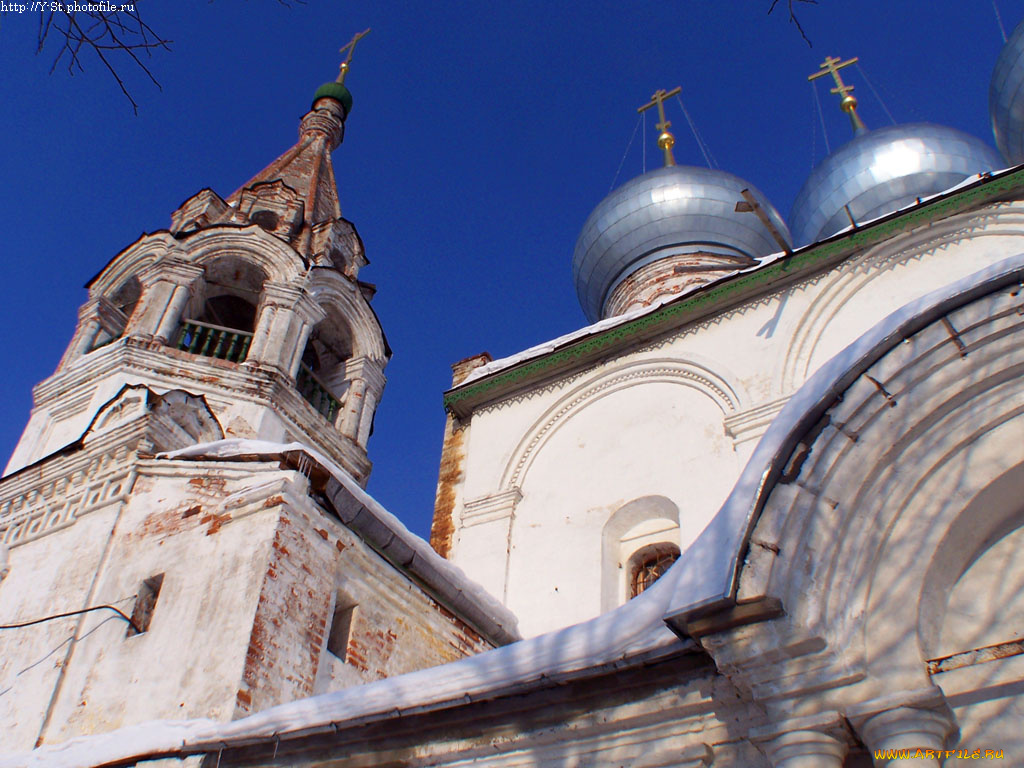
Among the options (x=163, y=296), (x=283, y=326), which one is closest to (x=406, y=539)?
(x=283, y=326)

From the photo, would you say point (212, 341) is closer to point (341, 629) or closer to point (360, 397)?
point (360, 397)

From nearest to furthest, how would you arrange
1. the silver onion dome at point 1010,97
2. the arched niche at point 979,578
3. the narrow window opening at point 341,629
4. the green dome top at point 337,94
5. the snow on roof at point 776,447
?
the snow on roof at point 776,447 < the arched niche at point 979,578 < the narrow window opening at point 341,629 < the silver onion dome at point 1010,97 < the green dome top at point 337,94

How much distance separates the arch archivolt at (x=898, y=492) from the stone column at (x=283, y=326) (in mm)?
8046

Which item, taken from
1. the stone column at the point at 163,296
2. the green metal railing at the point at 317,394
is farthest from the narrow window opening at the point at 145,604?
the green metal railing at the point at 317,394

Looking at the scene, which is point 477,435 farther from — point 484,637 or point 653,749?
point 653,749

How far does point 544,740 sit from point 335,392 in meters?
8.79

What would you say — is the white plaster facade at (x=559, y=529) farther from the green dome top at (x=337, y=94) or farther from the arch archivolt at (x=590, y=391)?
the green dome top at (x=337, y=94)

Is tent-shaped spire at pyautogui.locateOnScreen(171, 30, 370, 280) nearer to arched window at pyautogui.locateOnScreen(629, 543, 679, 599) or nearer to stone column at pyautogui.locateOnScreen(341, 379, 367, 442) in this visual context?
stone column at pyautogui.locateOnScreen(341, 379, 367, 442)

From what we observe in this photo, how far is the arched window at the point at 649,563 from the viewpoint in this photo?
8211 millimetres

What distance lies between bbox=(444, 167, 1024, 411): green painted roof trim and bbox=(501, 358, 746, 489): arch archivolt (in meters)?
0.36

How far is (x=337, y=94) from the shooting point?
18438 millimetres

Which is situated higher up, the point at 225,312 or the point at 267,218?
the point at 267,218

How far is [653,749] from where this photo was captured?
12.0 feet

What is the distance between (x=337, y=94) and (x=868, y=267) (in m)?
13.1
